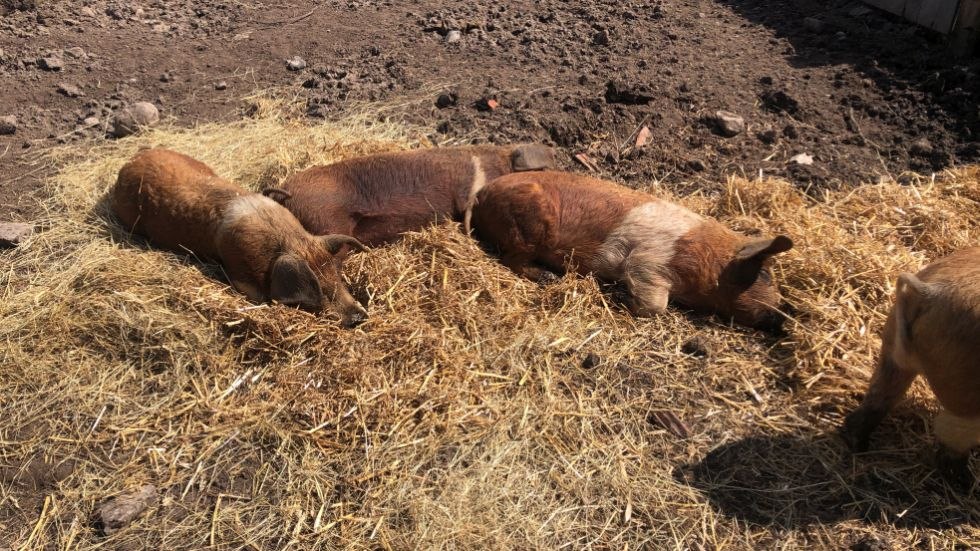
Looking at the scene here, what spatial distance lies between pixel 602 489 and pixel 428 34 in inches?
260

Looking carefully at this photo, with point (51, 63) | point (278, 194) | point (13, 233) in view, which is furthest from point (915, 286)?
point (51, 63)

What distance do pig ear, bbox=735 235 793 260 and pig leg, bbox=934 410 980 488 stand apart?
1401 mm

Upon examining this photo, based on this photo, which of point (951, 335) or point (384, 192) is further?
point (384, 192)

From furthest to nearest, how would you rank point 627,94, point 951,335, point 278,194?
point 627,94
point 278,194
point 951,335

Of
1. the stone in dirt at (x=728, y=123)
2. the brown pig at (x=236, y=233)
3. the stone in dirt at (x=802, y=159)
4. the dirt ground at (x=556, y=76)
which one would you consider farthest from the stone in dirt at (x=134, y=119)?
the stone in dirt at (x=802, y=159)

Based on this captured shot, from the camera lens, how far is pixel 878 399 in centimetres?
379

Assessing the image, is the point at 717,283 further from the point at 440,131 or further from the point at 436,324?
the point at 440,131

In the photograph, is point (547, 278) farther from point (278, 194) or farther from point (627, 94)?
point (627, 94)

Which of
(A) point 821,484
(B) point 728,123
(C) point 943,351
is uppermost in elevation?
(C) point 943,351

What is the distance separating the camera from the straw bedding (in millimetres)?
3543

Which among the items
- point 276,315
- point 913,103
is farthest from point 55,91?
point 913,103

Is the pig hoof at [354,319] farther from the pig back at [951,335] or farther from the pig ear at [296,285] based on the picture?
the pig back at [951,335]

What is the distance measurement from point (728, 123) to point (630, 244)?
7.83 feet

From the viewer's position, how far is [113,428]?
3947 millimetres
